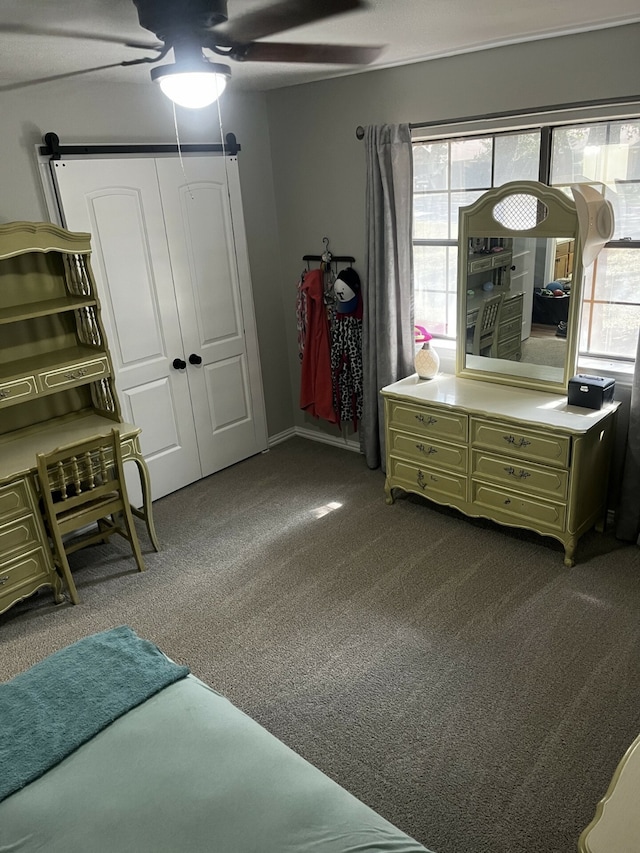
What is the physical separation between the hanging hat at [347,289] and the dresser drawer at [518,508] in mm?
1450

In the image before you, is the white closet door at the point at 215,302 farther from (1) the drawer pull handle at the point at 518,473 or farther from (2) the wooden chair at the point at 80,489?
(1) the drawer pull handle at the point at 518,473

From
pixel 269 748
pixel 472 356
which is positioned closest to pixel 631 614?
pixel 472 356

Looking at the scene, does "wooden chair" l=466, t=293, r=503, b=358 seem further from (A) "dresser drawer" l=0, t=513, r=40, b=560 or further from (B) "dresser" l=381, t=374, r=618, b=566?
(A) "dresser drawer" l=0, t=513, r=40, b=560

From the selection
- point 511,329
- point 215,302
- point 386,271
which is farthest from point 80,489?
point 511,329

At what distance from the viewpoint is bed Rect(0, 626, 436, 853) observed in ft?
4.80

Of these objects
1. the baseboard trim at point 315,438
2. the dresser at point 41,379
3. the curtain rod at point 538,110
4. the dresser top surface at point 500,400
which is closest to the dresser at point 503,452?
the dresser top surface at point 500,400

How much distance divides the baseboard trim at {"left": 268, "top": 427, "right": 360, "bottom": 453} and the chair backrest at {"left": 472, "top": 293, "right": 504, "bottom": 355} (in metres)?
1.33

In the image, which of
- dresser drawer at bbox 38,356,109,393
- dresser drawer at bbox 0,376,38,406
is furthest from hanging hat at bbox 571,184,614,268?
dresser drawer at bbox 0,376,38,406

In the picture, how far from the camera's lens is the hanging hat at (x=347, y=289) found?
4.09 m

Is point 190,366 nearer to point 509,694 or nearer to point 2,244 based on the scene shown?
point 2,244

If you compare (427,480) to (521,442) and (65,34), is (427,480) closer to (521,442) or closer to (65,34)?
(521,442)

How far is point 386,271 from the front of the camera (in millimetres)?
3859

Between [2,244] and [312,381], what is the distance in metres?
2.24

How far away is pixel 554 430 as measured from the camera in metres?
3.01
